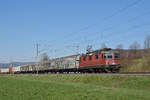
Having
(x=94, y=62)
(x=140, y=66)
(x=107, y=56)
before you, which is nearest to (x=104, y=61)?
(x=107, y=56)

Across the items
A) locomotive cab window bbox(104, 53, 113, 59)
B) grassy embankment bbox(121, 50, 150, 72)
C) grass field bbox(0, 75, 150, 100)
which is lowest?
grass field bbox(0, 75, 150, 100)

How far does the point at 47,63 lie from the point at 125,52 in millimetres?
22861

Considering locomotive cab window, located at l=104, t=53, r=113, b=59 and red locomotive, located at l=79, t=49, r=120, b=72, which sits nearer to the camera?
red locomotive, located at l=79, t=49, r=120, b=72

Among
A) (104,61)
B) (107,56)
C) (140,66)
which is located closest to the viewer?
(104,61)

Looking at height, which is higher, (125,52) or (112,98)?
(125,52)

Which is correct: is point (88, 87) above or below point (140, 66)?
below

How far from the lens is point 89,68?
42.8 meters

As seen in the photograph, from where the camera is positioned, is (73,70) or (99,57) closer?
(99,57)

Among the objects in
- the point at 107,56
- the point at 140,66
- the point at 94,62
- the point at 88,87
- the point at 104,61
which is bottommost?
the point at 88,87

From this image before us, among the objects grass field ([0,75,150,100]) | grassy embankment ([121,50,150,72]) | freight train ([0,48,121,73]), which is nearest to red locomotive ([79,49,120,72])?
freight train ([0,48,121,73])

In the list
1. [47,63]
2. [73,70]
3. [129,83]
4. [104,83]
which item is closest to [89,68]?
[73,70]

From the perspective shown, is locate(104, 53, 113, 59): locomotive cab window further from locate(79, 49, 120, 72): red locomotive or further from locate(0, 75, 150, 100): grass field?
locate(0, 75, 150, 100): grass field

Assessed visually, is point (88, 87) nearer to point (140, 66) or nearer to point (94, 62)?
point (94, 62)

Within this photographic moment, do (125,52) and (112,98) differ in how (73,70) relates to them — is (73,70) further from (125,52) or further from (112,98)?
(112,98)
